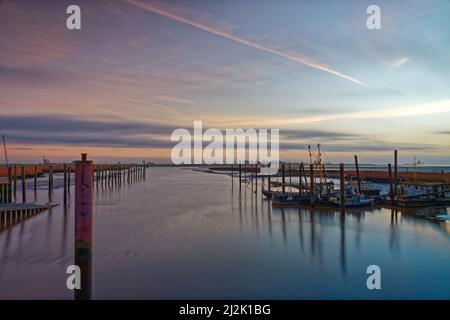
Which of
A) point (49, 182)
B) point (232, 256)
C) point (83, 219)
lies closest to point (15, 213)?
point (49, 182)

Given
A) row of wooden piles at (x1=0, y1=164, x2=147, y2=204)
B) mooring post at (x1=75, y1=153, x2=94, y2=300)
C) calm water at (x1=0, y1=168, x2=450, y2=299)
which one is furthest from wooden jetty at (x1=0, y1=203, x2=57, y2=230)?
mooring post at (x1=75, y1=153, x2=94, y2=300)

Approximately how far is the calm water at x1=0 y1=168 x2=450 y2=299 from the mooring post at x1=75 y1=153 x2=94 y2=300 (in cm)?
235

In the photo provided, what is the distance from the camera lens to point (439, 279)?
1143 cm

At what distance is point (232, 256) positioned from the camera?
13758 millimetres

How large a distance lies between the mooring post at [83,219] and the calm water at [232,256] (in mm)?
2352

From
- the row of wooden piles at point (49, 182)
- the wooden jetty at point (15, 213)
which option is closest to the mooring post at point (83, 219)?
the wooden jetty at point (15, 213)

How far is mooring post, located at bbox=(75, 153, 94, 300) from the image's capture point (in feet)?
23.4

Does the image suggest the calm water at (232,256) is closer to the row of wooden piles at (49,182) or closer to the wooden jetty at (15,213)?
the wooden jetty at (15,213)

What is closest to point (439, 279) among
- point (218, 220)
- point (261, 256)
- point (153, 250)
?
point (261, 256)

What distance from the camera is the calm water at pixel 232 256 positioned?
10172 mm

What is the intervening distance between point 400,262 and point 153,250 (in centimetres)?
928

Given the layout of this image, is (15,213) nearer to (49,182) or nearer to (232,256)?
(49,182)
